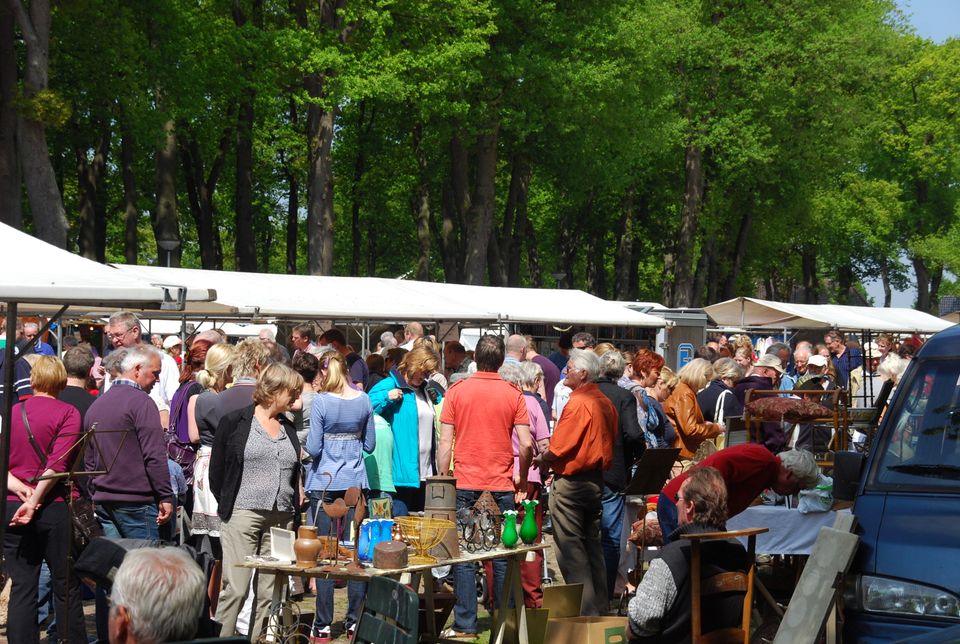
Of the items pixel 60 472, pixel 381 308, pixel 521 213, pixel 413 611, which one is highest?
pixel 521 213

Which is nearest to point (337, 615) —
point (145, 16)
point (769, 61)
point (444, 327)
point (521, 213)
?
point (444, 327)

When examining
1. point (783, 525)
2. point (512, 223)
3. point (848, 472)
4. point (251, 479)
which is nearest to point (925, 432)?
point (848, 472)

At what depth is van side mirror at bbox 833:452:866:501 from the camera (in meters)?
5.80

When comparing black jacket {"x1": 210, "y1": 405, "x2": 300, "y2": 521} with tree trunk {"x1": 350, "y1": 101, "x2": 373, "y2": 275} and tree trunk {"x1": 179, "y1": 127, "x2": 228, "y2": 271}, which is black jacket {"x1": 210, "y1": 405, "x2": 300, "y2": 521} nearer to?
tree trunk {"x1": 179, "y1": 127, "x2": 228, "y2": 271}

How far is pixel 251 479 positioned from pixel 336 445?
93 cm

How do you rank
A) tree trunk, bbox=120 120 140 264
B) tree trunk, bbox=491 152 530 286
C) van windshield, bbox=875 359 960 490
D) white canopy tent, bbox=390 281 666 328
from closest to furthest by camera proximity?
van windshield, bbox=875 359 960 490 → white canopy tent, bbox=390 281 666 328 → tree trunk, bbox=120 120 140 264 → tree trunk, bbox=491 152 530 286

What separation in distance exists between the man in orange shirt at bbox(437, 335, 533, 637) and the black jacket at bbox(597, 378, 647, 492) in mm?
779

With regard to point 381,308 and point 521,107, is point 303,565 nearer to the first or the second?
point 381,308

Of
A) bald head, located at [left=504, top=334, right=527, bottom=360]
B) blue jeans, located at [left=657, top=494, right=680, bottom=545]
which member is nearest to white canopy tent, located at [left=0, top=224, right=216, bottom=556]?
blue jeans, located at [left=657, top=494, right=680, bottom=545]

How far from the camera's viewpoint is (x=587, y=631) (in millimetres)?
6426

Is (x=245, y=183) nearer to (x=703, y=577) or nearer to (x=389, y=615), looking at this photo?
(x=389, y=615)

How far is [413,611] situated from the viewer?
521 cm

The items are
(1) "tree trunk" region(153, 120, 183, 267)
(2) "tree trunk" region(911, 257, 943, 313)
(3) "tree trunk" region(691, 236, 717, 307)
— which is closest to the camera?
(1) "tree trunk" region(153, 120, 183, 267)

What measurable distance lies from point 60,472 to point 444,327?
18.8 meters
